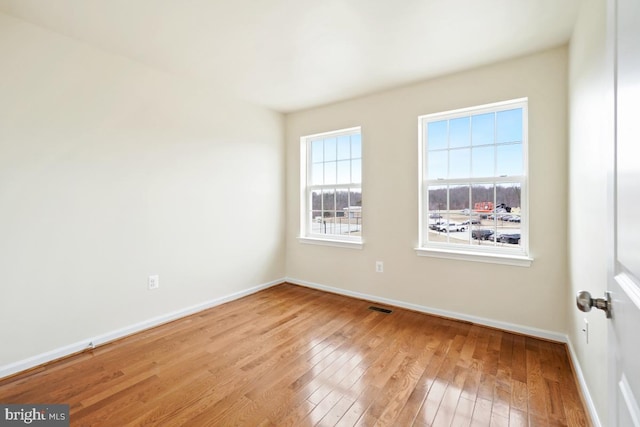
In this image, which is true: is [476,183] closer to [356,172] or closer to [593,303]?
[356,172]

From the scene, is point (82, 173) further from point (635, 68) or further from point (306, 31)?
point (635, 68)

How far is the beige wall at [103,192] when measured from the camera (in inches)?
82.6

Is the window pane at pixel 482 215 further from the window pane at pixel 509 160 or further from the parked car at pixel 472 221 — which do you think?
the window pane at pixel 509 160

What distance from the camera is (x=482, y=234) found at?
2.92 meters

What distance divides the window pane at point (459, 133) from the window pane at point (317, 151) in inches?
67.5

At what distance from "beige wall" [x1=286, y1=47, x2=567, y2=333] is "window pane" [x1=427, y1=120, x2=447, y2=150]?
0.57 ft

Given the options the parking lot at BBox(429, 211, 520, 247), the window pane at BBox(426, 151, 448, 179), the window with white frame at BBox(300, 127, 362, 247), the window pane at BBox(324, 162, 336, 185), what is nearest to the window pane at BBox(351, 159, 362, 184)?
the window with white frame at BBox(300, 127, 362, 247)

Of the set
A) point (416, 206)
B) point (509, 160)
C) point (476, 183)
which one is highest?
point (509, 160)

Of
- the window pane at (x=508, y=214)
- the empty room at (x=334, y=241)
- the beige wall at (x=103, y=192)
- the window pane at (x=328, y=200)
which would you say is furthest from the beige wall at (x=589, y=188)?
the beige wall at (x=103, y=192)

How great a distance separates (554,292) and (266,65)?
328 centimetres

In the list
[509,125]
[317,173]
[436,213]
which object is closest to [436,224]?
[436,213]

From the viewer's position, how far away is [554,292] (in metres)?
2.50

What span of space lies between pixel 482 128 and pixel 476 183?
1.80 ft

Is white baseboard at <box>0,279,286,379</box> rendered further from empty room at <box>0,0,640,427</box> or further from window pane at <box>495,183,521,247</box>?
window pane at <box>495,183,521,247</box>
